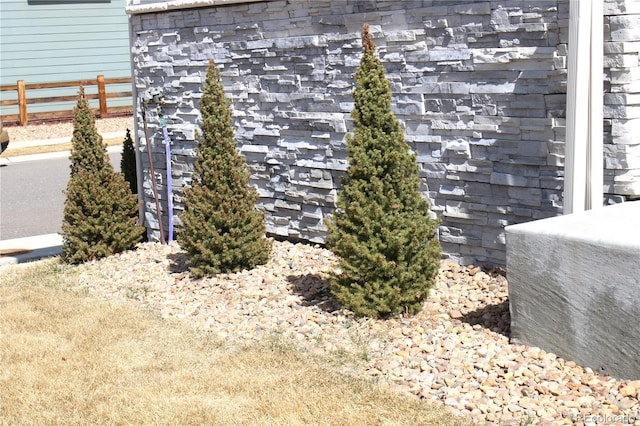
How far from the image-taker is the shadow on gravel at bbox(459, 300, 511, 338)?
5.31 metres

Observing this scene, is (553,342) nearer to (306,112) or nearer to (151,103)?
(306,112)

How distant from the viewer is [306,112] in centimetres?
737

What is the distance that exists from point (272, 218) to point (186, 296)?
1397 mm

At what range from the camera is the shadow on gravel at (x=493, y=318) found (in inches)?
209

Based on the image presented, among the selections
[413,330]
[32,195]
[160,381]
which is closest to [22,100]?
[32,195]

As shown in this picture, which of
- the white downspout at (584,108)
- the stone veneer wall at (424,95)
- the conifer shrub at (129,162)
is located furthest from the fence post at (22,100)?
the white downspout at (584,108)

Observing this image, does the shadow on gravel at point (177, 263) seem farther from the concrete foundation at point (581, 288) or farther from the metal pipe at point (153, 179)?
the concrete foundation at point (581, 288)

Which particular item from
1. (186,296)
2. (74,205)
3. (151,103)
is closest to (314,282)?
(186,296)

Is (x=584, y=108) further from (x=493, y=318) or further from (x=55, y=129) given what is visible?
(x=55, y=129)

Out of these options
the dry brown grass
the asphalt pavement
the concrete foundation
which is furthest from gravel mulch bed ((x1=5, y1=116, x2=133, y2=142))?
the concrete foundation

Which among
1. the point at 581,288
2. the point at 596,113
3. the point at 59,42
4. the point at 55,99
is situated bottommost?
the point at 581,288

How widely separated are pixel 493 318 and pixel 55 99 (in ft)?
55.1

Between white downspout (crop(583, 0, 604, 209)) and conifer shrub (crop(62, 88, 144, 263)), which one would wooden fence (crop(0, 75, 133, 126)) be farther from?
white downspout (crop(583, 0, 604, 209))

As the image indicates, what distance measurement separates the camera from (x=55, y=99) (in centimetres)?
2041
